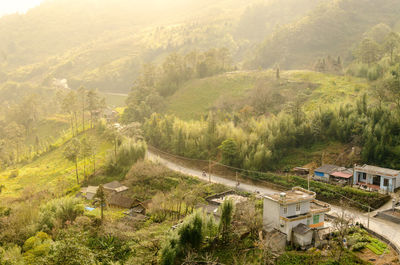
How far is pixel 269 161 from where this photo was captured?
34656 millimetres

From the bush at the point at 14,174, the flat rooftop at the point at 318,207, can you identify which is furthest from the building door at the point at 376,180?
the bush at the point at 14,174

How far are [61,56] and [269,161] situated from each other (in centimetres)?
11758

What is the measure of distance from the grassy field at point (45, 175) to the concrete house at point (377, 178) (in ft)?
90.6

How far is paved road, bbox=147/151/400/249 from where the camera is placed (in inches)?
894

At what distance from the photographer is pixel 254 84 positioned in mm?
56656

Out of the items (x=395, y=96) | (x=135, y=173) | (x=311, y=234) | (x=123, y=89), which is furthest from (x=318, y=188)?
(x=123, y=89)

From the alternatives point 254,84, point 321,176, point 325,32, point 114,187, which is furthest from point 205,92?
point 325,32

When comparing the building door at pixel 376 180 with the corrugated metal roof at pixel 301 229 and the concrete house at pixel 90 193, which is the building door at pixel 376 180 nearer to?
the corrugated metal roof at pixel 301 229

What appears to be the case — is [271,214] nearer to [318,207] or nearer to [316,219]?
[316,219]

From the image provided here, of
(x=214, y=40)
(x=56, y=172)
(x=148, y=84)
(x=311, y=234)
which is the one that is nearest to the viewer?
(x=311, y=234)

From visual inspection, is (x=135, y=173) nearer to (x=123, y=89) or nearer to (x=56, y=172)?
(x=56, y=172)

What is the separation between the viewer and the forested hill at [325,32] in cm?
8238

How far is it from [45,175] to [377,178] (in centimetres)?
3480

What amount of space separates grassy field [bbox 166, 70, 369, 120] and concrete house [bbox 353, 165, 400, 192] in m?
15.5
